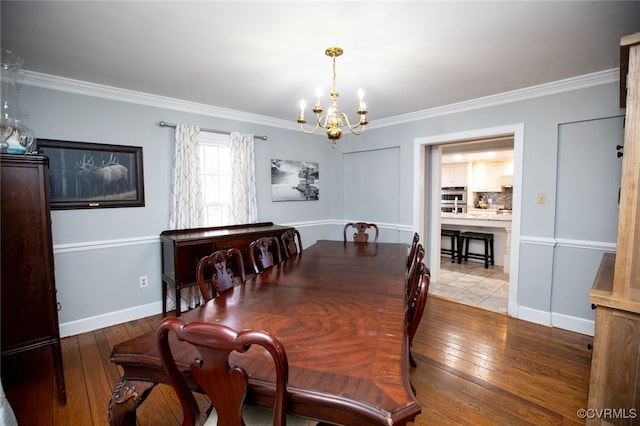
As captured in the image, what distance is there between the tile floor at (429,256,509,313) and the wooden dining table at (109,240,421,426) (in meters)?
2.24

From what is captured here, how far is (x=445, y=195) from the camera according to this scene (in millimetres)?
7746

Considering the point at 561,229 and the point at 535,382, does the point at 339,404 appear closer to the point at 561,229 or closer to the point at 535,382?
the point at 535,382

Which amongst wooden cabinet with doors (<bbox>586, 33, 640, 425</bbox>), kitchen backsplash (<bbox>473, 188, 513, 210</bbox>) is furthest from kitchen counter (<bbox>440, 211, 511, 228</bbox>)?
wooden cabinet with doors (<bbox>586, 33, 640, 425</bbox>)

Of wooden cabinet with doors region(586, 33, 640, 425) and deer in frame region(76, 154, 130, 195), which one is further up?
deer in frame region(76, 154, 130, 195)

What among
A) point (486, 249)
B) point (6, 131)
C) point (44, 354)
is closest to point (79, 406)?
point (44, 354)

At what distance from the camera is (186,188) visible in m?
3.38

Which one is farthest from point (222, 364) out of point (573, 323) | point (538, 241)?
point (573, 323)

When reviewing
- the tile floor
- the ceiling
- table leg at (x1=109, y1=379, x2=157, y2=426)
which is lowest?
the tile floor

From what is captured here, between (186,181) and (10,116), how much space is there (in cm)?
157

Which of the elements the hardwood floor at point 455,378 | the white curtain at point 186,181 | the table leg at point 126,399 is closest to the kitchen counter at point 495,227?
the hardwood floor at point 455,378

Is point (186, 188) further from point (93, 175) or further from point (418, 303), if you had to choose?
point (418, 303)

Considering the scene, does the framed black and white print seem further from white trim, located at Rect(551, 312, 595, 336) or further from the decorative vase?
white trim, located at Rect(551, 312, 595, 336)

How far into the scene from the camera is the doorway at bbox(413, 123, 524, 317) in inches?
127

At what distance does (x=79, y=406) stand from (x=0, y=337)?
0.64 metres
